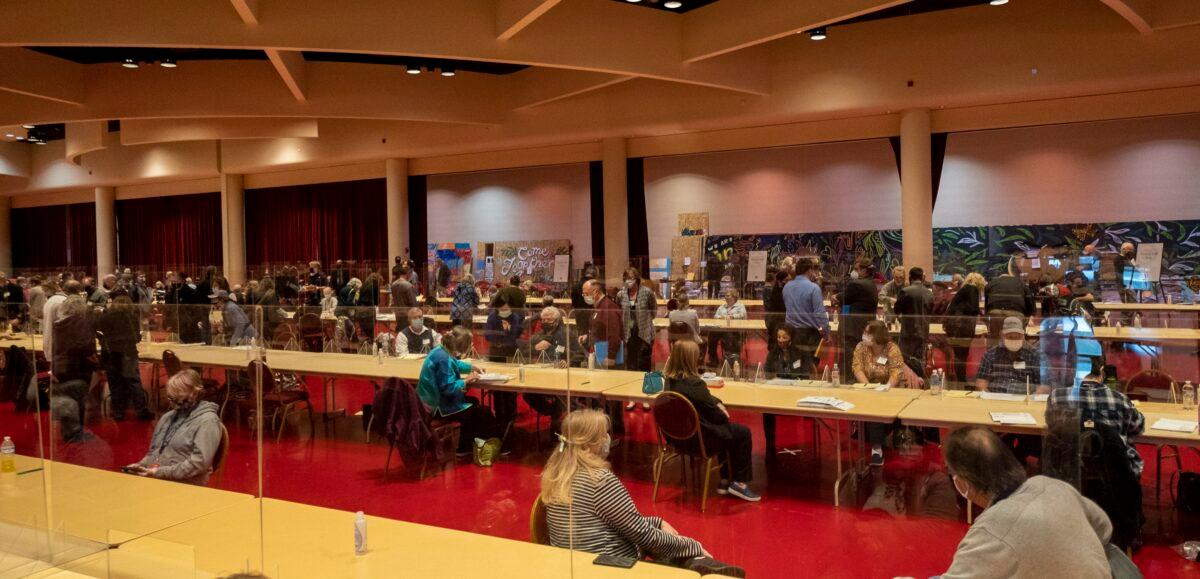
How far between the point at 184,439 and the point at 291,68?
9600 millimetres

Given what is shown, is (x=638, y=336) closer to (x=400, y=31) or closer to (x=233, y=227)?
(x=400, y=31)

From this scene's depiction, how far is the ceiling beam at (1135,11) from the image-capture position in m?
9.37

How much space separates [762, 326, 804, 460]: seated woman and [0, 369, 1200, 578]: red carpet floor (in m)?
0.23

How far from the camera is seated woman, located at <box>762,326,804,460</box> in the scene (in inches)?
270

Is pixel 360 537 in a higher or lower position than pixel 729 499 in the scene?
higher

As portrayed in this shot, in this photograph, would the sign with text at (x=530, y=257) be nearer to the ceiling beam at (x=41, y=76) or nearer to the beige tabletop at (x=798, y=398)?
the ceiling beam at (x=41, y=76)

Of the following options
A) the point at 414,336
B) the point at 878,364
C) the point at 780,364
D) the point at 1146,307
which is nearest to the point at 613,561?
the point at 878,364

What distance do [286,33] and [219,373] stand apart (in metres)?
6.32

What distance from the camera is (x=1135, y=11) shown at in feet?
32.0

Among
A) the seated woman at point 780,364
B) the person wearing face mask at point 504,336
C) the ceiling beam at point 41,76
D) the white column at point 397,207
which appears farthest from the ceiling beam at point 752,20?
the ceiling beam at point 41,76

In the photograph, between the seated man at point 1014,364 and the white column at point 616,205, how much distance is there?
10.3m

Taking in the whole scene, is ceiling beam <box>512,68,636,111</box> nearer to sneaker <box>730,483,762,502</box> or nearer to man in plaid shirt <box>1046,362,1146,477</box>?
sneaker <box>730,483,762,502</box>

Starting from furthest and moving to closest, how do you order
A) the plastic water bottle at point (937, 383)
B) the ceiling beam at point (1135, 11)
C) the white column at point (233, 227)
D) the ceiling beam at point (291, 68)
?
1. the white column at point (233, 227)
2. the ceiling beam at point (291, 68)
3. the ceiling beam at point (1135, 11)
4. the plastic water bottle at point (937, 383)

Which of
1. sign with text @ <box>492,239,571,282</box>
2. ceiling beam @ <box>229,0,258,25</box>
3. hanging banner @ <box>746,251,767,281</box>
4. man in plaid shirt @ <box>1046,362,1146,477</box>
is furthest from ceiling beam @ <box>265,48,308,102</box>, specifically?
man in plaid shirt @ <box>1046,362,1146,477</box>
